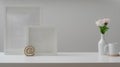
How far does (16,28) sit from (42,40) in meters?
0.25

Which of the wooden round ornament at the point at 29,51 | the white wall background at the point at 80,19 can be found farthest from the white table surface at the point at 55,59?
the white wall background at the point at 80,19

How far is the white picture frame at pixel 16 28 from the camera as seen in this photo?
169 centimetres

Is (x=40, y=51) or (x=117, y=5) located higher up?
(x=117, y=5)

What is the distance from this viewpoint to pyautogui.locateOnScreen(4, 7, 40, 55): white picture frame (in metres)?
1.69

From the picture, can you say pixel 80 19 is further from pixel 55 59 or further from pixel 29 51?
pixel 55 59

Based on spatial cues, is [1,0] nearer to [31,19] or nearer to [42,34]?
[31,19]

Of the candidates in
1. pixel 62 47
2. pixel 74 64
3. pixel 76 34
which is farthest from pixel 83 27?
pixel 74 64

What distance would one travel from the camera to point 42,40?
66.2 inches

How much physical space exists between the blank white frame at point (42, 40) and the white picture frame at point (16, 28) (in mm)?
59

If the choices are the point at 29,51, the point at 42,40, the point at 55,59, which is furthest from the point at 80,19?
the point at 55,59

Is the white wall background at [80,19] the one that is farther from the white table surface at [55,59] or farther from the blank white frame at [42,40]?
the white table surface at [55,59]

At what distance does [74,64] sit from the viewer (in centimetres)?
129

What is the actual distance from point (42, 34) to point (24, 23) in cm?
18

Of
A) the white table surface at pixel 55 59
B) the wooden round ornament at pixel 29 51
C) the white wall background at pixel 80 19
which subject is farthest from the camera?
the white wall background at pixel 80 19
